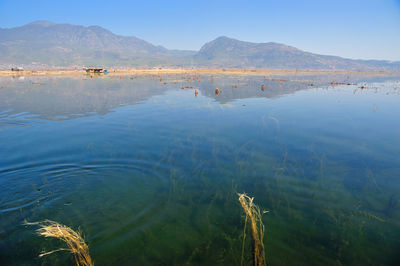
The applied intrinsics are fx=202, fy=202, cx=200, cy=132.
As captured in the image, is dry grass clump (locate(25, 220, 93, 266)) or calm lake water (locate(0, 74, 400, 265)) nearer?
dry grass clump (locate(25, 220, 93, 266))

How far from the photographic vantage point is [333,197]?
7719 millimetres

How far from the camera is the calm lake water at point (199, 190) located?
18.5 feet

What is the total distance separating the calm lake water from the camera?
5.64 meters

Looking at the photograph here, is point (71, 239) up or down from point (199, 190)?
up

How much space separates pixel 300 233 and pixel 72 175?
9482mm

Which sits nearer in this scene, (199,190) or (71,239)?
(71,239)

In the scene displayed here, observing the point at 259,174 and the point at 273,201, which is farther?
the point at 259,174

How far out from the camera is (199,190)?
817 cm

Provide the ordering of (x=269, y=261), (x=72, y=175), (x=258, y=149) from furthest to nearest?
(x=258, y=149)
(x=72, y=175)
(x=269, y=261)

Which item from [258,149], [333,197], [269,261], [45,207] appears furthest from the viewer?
[258,149]

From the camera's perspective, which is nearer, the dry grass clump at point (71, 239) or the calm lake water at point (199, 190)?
the dry grass clump at point (71, 239)

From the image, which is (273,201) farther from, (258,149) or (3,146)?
(3,146)

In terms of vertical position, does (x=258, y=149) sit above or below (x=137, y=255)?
above

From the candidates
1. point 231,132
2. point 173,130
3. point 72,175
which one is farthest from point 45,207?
point 231,132
